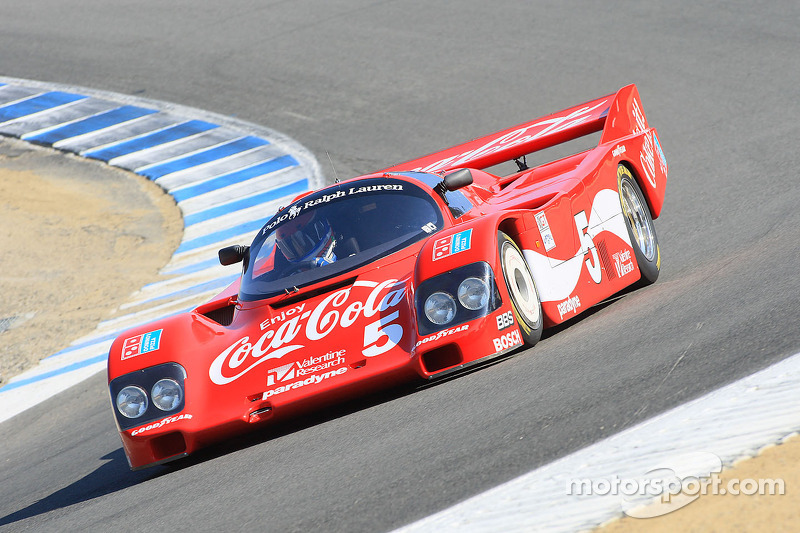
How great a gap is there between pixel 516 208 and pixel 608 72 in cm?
868

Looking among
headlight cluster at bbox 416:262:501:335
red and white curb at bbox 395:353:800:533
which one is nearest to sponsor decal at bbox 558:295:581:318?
headlight cluster at bbox 416:262:501:335

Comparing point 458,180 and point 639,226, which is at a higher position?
point 458,180

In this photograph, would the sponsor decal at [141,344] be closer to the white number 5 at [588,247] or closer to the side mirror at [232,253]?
the side mirror at [232,253]

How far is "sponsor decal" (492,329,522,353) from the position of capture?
483 cm

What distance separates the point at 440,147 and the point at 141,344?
7.56 meters

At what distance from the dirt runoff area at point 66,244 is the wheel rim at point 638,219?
5297 mm

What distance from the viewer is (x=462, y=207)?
6.32 meters

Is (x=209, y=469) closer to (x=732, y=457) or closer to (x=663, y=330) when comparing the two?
(x=663, y=330)

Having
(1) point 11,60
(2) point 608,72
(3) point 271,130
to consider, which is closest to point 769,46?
(2) point 608,72

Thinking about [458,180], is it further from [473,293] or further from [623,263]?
[473,293]

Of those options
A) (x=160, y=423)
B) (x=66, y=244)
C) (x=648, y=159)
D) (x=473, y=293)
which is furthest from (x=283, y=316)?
(x=66, y=244)

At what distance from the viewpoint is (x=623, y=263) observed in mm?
6137

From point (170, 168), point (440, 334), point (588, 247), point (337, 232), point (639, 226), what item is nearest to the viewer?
point (440, 334)

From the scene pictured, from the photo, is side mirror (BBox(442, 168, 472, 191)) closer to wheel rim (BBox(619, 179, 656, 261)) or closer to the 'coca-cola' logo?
the 'coca-cola' logo
